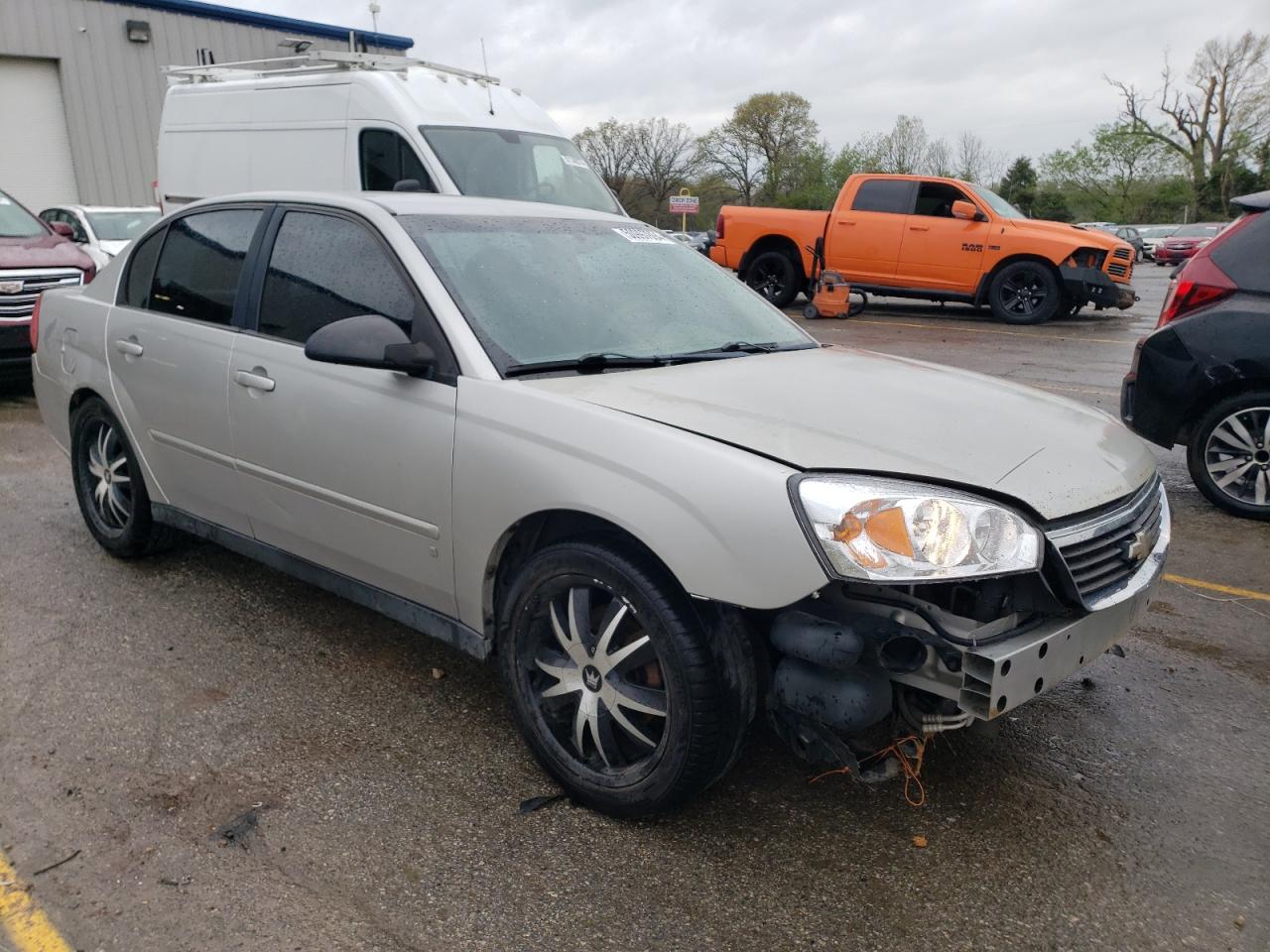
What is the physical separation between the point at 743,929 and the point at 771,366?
1.68 meters

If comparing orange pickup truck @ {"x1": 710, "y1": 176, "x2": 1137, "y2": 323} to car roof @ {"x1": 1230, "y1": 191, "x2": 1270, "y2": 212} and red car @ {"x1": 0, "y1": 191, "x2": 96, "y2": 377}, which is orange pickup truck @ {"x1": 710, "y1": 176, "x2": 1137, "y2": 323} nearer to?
car roof @ {"x1": 1230, "y1": 191, "x2": 1270, "y2": 212}

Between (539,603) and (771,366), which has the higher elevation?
(771,366)

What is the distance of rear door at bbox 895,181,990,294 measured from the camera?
45.4ft

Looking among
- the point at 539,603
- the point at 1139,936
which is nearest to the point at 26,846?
the point at 539,603

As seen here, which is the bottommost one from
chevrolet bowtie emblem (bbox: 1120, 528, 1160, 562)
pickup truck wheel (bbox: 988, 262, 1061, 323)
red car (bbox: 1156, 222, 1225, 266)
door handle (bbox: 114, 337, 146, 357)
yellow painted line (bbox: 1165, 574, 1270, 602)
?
red car (bbox: 1156, 222, 1225, 266)

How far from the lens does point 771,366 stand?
3.25 m

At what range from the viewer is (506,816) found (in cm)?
274

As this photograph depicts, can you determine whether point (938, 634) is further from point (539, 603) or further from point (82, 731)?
point (82, 731)

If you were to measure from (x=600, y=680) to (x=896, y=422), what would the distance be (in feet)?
3.41

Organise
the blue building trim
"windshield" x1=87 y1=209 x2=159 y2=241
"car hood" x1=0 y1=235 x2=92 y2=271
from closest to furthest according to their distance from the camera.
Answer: "car hood" x1=0 y1=235 x2=92 y2=271 → "windshield" x1=87 y1=209 x2=159 y2=241 → the blue building trim

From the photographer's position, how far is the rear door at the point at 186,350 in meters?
3.78

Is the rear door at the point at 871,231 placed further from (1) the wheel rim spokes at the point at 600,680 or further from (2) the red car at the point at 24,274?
(1) the wheel rim spokes at the point at 600,680

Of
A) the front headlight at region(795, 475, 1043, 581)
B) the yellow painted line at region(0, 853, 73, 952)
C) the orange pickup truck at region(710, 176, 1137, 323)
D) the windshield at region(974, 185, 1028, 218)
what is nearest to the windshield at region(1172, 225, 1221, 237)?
the windshield at region(974, 185, 1028, 218)

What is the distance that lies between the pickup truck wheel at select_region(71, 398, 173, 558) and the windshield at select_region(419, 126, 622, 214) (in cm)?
426
